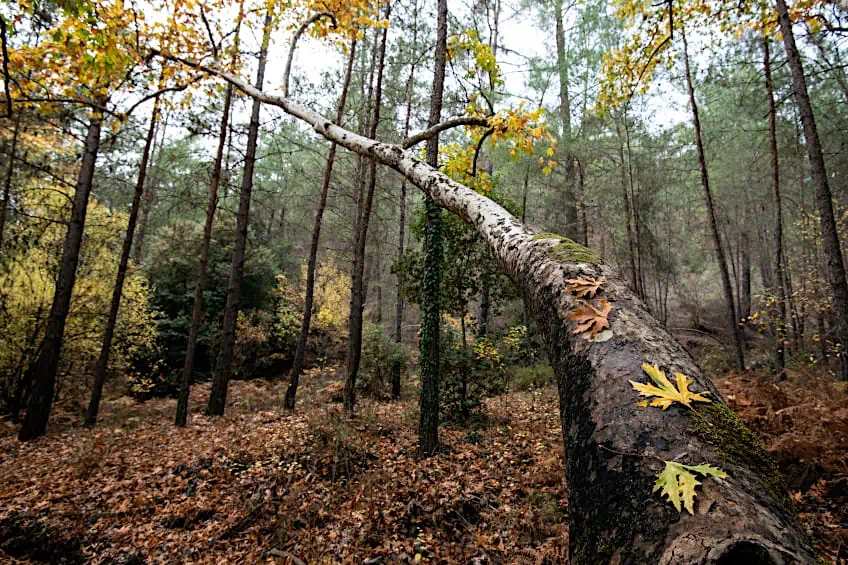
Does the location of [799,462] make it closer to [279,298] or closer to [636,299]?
[636,299]

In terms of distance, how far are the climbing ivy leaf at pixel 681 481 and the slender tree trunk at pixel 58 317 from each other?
10.6m

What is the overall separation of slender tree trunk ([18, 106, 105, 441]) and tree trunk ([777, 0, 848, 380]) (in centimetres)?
1290

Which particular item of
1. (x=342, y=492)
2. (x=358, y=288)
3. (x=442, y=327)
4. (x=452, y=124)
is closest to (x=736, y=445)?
(x=452, y=124)

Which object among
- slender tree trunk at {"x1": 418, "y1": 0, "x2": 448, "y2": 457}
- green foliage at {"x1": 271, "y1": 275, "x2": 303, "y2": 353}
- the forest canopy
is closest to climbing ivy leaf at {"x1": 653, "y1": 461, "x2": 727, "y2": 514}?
the forest canopy

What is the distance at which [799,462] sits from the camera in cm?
349

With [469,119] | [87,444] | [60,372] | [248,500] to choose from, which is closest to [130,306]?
[60,372]

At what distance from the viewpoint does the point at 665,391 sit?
932mm

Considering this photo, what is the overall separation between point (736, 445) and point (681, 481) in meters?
0.23

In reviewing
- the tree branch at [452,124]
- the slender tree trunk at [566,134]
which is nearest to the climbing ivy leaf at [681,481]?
the tree branch at [452,124]

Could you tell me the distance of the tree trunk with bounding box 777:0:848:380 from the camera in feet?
19.2

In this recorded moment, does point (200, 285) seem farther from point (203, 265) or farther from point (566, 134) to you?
point (566, 134)

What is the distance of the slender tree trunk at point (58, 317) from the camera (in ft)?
25.1

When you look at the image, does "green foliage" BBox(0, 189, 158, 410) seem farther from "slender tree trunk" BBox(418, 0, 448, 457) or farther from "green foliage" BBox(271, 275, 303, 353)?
"slender tree trunk" BBox(418, 0, 448, 457)

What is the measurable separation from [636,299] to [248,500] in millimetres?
5127
